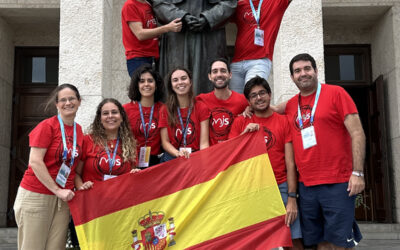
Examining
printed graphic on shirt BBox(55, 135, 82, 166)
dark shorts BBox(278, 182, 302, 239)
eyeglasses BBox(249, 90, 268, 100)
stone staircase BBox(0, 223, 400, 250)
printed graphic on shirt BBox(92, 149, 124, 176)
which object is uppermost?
eyeglasses BBox(249, 90, 268, 100)

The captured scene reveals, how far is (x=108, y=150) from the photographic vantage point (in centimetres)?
396

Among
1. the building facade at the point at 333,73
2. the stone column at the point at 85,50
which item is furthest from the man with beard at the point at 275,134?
the building facade at the point at 333,73

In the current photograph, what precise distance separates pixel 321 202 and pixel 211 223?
3.16 feet

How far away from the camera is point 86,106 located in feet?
20.8

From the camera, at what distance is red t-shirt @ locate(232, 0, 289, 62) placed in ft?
15.3

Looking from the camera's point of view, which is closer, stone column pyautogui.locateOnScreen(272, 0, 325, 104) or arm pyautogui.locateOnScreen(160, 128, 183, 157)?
arm pyautogui.locateOnScreen(160, 128, 183, 157)

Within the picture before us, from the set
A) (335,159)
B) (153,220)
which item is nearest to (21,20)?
(153,220)

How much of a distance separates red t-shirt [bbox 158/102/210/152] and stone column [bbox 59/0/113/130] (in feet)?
8.26

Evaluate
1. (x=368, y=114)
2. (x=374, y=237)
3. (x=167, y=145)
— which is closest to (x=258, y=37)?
(x=167, y=145)

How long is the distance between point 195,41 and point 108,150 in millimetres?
1466

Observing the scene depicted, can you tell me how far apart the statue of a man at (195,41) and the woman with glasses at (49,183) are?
1228 mm

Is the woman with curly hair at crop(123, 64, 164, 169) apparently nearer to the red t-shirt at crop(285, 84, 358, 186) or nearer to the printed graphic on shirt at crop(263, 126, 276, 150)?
the printed graphic on shirt at crop(263, 126, 276, 150)

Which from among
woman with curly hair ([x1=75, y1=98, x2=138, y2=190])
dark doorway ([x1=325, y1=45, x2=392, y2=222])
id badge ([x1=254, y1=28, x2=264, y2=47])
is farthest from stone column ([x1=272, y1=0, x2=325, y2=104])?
dark doorway ([x1=325, y1=45, x2=392, y2=222])

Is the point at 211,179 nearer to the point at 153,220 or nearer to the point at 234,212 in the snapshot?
the point at 234,212
